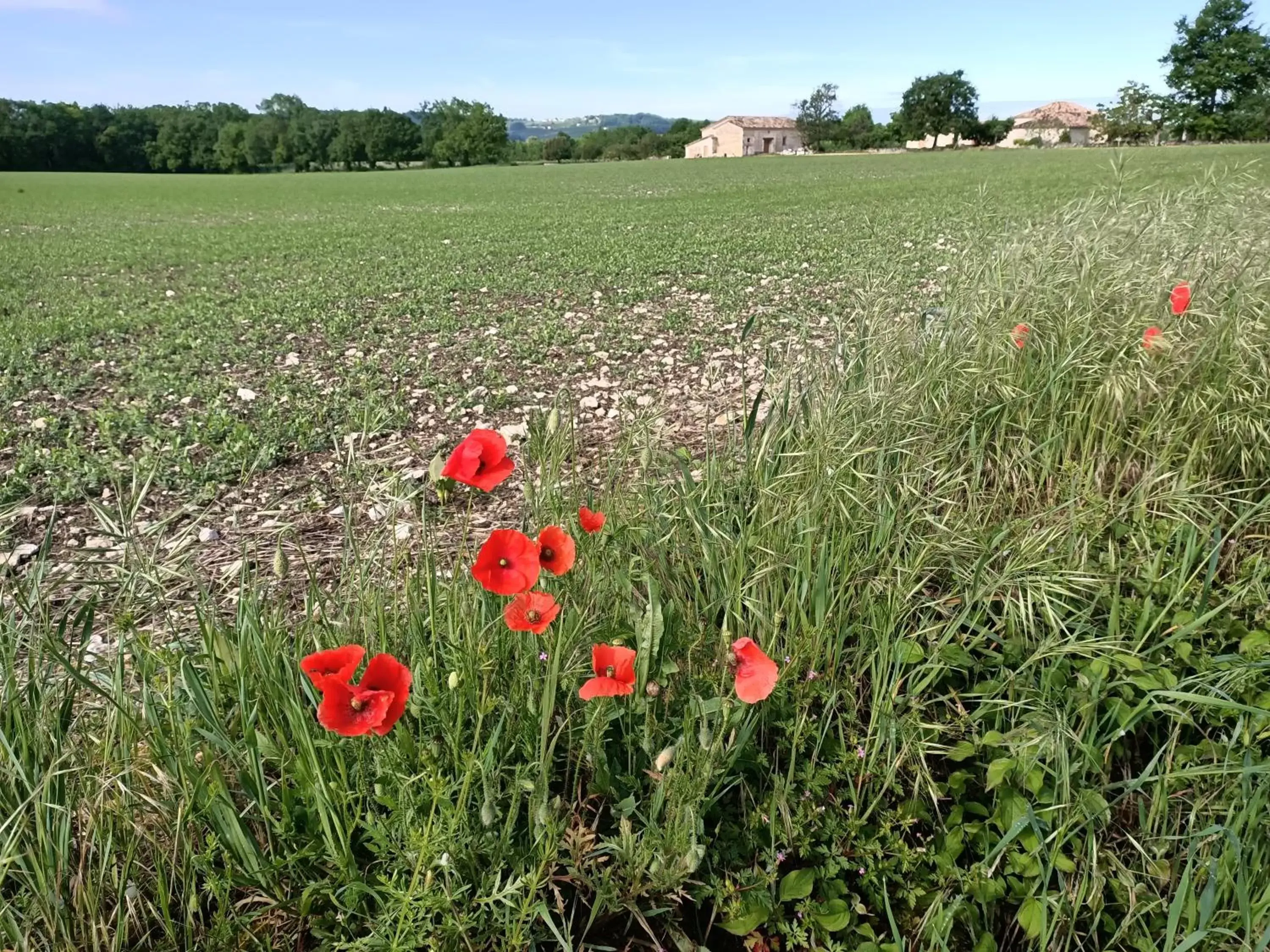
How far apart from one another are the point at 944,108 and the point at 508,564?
308 feet

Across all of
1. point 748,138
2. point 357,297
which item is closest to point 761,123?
point 748,138

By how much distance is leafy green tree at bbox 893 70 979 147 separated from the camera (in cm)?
8206

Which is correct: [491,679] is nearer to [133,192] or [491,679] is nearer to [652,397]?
[652,397]

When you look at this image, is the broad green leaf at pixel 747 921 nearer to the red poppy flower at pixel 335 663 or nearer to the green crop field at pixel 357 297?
the red poppy flower at pixel 335 663

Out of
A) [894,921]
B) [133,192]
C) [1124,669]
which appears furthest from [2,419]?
[133,192]

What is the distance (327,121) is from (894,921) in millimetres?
86273

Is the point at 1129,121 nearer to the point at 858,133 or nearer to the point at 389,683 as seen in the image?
the point at 389,683

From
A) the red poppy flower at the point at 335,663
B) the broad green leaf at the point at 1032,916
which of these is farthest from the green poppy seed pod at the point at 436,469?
the broad green leaf at the point at 1032,916

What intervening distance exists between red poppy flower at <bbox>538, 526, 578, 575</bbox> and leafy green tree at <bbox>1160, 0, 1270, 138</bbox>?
273 ft

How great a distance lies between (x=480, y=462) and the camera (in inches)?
61.2

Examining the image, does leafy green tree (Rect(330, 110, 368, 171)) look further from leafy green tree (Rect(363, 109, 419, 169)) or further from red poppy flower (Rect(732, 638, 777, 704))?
red poppy flower (Rect(732, 638, 777, 704))

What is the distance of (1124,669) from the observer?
201 centimetres

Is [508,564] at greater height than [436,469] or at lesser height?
lesser

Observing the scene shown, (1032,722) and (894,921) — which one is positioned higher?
(1032,722)
